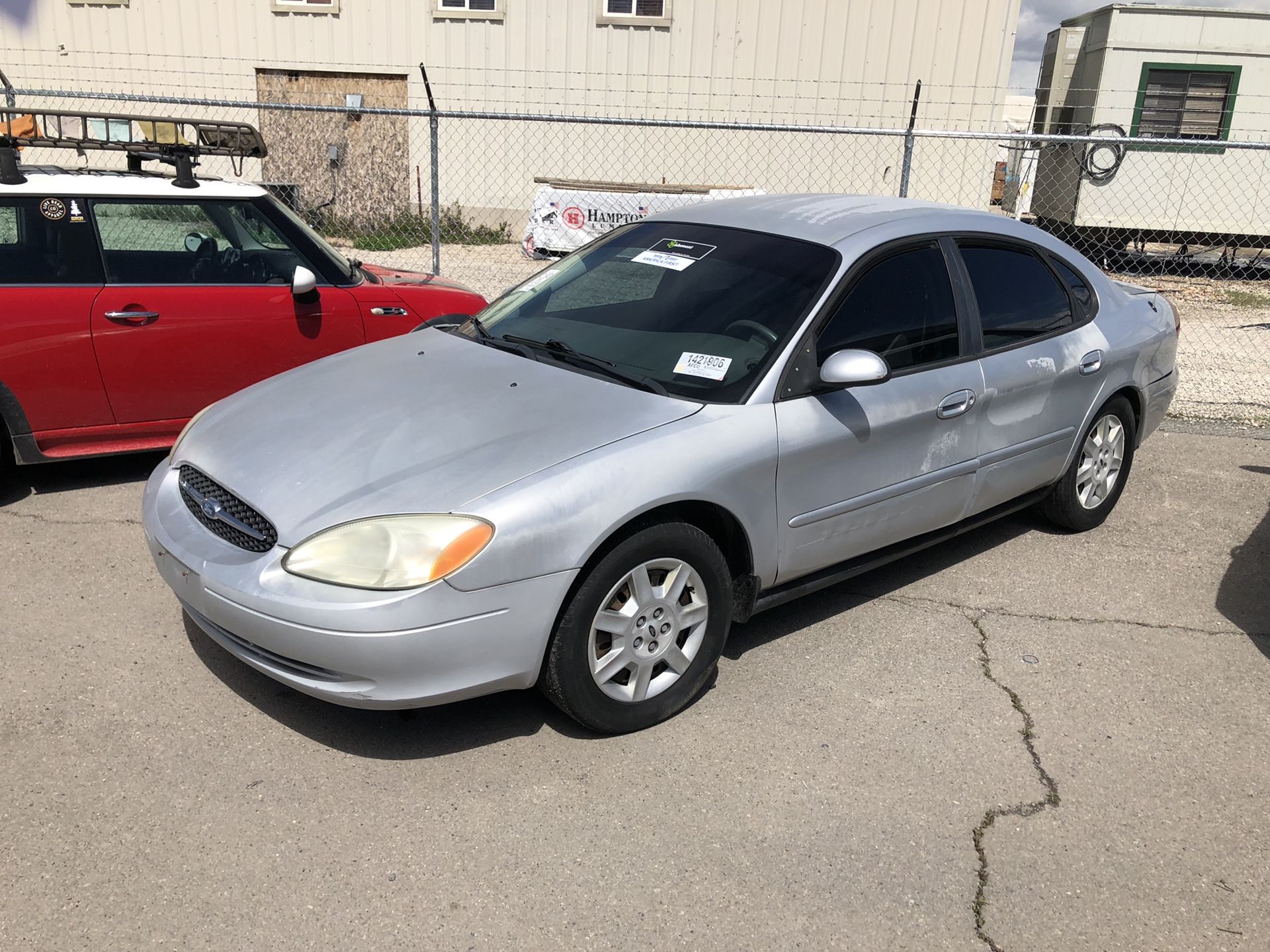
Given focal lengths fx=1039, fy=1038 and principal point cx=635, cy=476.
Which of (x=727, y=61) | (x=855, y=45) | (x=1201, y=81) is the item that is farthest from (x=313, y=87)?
(x=1201, y=81)

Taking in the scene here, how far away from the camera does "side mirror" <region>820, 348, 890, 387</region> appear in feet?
11.5

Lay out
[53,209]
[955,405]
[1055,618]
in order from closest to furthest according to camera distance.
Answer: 1. [955,405]
2. [1055,618]
3. [53,209]

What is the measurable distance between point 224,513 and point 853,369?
82.2 inches

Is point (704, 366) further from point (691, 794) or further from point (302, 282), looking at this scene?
point (302, 282)

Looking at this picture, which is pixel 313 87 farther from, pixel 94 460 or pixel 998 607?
pixel 998 607

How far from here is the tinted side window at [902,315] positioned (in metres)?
3.81

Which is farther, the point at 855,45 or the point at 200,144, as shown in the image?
the point at 855,45

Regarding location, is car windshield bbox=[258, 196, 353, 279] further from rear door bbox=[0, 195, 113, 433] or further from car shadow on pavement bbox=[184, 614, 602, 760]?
car shadow on pavement bbox=[184, 614, 602, 760]

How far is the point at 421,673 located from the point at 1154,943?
6.64 ft

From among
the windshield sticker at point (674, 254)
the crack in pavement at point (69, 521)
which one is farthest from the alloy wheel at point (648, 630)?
the crack in pavement at point (69, 521)

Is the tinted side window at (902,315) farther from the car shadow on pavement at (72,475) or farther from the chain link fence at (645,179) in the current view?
the chain link fence at (645,179)

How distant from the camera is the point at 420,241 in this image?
56.5ft

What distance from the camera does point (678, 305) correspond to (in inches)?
155

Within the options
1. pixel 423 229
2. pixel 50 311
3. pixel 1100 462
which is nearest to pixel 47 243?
pixel 50 311
